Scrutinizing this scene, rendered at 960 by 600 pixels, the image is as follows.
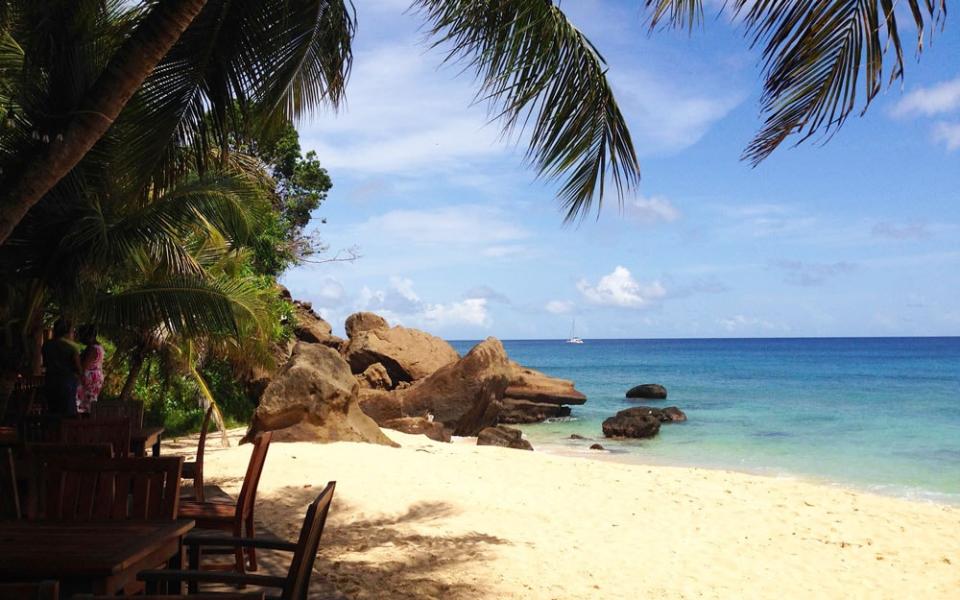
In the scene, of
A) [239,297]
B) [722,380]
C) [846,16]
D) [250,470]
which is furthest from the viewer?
[722,380]

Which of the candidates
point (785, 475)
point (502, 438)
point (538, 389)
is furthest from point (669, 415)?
point (502, 438)

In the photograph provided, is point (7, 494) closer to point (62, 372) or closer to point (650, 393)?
point (62, 372)

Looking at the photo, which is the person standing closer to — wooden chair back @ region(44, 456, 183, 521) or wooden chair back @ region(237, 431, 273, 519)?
wooden chair back @ region(237, 431, 273, 519)

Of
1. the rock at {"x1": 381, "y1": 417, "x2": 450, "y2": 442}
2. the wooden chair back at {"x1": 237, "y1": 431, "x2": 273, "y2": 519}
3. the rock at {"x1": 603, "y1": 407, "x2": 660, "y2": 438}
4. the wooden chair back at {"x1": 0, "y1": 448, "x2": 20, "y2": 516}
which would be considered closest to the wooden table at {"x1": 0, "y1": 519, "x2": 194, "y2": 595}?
the wooden chair back at {"x1": 0, "y1": 448, "x2": 20, "y2": 516}

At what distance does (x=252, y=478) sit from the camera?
4719mm

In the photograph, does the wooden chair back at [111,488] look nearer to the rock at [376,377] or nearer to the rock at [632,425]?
the rock at [376,377]

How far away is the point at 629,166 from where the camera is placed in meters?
6.65

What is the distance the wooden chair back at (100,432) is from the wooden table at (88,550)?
2.24 meters

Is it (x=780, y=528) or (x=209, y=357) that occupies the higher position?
(x=209, y=357)

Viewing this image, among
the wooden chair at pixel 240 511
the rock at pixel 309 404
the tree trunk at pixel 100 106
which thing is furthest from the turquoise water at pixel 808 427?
the tree trunk at pixel 100 106

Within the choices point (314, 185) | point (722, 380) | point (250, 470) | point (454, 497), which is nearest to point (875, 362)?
point (722, 380)

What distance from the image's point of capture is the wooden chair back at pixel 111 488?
147 inches

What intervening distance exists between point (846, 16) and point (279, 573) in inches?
181

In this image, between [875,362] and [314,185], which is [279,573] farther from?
[875,362]
